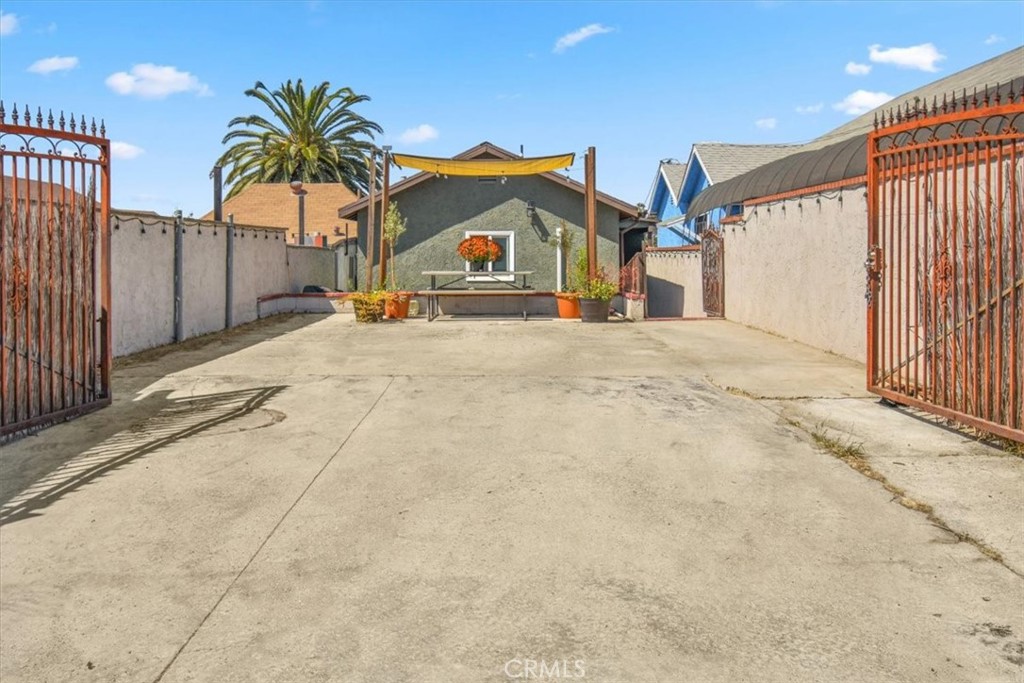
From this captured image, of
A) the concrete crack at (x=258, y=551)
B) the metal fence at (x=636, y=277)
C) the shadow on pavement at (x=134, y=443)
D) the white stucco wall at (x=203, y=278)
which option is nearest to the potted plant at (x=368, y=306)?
the white stucco wall at (x=203, y=278)

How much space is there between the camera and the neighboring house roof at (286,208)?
34.7 m

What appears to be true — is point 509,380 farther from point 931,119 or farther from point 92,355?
point 931,119

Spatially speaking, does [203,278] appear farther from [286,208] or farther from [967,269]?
[286,208]

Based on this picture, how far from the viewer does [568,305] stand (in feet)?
53.6

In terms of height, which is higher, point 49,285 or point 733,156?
point 733,156

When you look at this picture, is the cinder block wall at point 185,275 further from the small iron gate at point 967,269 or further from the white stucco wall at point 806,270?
the white stucco wall at point 806,270

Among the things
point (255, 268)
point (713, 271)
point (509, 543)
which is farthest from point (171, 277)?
point (713, 271)

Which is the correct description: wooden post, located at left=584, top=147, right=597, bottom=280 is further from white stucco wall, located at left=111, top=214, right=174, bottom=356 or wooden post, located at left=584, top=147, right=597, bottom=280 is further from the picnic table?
white stucco wall, located at left=111, top=214, right=174, bottom=356

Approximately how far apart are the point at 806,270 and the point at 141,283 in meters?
10.1

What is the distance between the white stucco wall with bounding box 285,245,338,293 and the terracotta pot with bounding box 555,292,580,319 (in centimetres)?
754

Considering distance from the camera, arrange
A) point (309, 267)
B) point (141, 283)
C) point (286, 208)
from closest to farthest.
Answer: point (141, 283)
point (309, 267)
point (286, 208)

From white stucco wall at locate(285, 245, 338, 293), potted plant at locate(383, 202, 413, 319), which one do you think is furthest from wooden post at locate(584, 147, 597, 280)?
white stucco wall at locate(285, 245, 338, 293)

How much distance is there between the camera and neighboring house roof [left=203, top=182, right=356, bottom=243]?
1366 inches

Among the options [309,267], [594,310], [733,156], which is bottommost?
[594,310]
